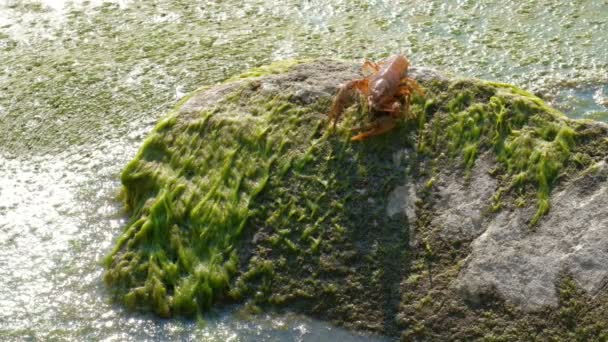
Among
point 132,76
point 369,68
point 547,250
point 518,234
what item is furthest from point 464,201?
point 132,76

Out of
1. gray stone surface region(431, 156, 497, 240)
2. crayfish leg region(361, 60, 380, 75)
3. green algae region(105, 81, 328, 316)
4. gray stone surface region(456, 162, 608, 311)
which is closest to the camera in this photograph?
gray stone surface region(456, 162, 608, 311)

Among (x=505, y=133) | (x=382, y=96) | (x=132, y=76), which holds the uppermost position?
(x=382, y=96)

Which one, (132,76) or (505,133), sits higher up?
(505,133)

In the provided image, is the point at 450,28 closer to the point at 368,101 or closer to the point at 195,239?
the point at 368,101

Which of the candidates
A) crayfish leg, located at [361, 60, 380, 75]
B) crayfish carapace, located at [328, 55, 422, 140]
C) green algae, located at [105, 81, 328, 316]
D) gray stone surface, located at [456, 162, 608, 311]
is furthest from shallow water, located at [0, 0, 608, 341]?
crayfish leg, located at [361, 60, 380, 75]

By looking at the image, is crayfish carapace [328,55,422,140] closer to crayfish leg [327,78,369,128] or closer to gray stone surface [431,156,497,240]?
crayfish leg [327,78,369,128]

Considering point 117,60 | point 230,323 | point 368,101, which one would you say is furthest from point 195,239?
point 117,60

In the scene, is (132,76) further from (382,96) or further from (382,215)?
(382,215)
